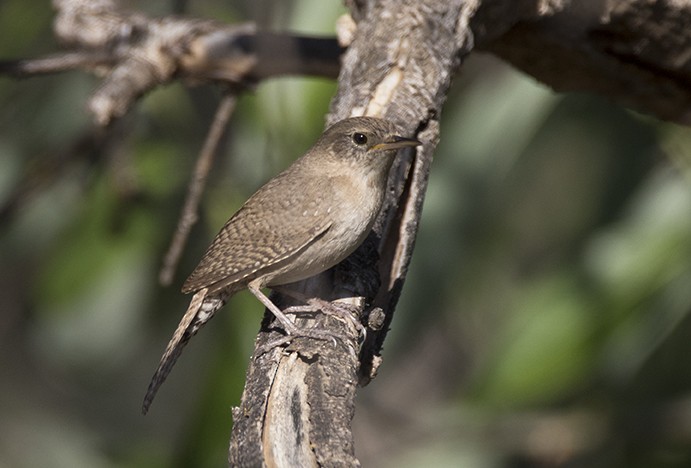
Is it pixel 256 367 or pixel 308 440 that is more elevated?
pixel 308 440

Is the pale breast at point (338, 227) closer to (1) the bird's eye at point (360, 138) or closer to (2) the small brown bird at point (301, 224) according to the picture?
(2) the small brown bird at point (301, 224)

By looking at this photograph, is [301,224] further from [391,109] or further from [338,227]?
[391,109]

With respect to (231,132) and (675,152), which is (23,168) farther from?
(675,152)

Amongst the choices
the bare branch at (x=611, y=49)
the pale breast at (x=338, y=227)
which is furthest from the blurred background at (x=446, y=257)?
the pale breast at (x=338, y=227)

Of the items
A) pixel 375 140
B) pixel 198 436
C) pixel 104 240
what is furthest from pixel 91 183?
pixel 375 140

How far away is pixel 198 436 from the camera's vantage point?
12.7 ft

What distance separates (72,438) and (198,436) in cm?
164

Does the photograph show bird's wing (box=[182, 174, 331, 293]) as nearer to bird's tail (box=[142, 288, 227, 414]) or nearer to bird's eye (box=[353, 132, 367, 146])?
bird's tail (box=[142, 288, 227, 414])

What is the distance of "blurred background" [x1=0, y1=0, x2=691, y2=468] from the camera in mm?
3887

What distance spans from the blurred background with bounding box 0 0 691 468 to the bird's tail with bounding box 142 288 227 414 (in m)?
0.79

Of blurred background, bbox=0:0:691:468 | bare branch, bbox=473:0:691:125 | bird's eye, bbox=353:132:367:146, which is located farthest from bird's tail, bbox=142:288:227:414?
bare branch, bbox=473:0:691:125

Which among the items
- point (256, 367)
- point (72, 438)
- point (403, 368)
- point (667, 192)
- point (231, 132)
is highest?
point (256, 367)

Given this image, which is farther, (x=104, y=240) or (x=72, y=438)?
(x=72, y=438)

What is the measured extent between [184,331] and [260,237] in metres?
0.36
